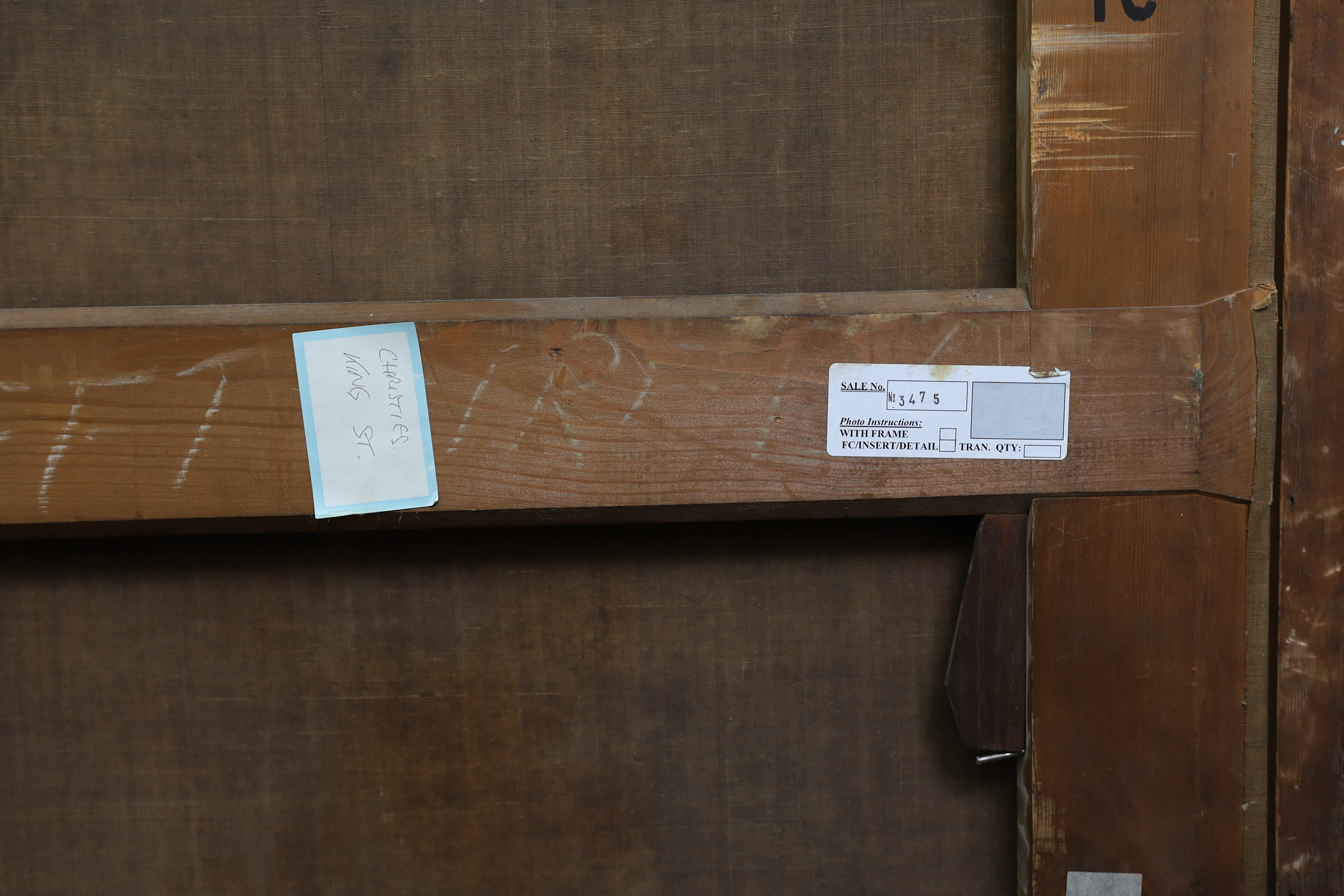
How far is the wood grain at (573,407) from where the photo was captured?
70 cm

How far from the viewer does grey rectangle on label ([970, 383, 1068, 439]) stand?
707 mm

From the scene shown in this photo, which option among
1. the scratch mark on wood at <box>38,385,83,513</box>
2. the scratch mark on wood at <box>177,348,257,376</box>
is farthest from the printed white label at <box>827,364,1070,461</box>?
the scratch mark on wood at <box>38,385,83,513</box>

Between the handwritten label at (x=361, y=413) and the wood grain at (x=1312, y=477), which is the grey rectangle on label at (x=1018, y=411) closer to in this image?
the wood grain at (x=1312, y=477)

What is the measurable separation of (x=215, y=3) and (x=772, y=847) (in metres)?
1.07

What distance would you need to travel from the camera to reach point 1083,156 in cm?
71

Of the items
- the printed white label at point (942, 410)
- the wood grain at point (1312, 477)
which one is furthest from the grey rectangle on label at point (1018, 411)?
the wood grain at point (1312, 477)

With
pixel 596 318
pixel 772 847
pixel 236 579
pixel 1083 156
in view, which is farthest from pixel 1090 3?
pixel 236 579

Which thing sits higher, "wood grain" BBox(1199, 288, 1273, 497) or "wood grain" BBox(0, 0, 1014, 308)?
"wood grain" BBox(0, 0, 1014, 308)

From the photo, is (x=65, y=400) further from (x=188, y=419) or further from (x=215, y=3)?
(x=215, y=3)

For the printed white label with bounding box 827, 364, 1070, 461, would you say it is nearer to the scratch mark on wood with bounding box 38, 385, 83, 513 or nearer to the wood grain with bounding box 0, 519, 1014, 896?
the wood grain with bounding box 0, 519, 1014, 896

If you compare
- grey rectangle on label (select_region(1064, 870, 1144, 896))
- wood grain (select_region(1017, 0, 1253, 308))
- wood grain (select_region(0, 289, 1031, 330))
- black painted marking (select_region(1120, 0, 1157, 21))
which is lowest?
grey rectangle on label (select_region(1064, 870, 1144, 896))

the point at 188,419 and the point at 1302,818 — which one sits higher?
the point at 188,419

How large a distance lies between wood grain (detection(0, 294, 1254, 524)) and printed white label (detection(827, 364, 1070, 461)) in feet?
0.04

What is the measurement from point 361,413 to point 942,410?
0.56 metres
